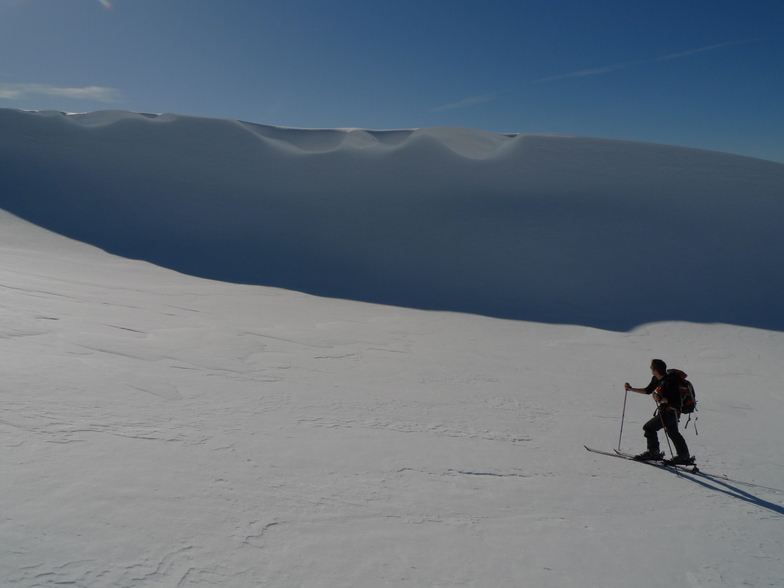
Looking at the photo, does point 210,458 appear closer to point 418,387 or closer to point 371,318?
point 418,387

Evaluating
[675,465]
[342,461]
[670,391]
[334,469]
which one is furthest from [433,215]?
[334,469]

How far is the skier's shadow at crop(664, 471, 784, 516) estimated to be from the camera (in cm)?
404

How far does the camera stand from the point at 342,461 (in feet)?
12.5

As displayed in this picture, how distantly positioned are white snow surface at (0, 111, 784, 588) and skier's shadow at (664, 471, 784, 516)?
3 centimetres

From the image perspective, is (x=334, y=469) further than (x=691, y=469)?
No

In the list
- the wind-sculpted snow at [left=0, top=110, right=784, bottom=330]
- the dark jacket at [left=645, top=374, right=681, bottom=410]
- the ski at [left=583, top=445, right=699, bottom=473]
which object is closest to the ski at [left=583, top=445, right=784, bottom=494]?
the ski at [left=583, top=445, right=699, bottom=473]

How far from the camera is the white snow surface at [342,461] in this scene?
8.35 ft

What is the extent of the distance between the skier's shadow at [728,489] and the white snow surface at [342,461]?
1.0 inches

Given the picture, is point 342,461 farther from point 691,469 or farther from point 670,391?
point 691,469

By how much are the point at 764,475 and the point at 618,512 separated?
2.03 metres

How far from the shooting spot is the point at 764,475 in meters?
4.69

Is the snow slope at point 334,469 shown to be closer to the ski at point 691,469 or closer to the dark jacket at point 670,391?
the ski at point 691,469

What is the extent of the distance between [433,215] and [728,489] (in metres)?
14.8

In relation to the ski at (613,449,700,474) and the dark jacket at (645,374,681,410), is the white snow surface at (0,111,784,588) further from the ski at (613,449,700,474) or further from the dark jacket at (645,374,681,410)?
the dark jacket at (645,374,681,410)
